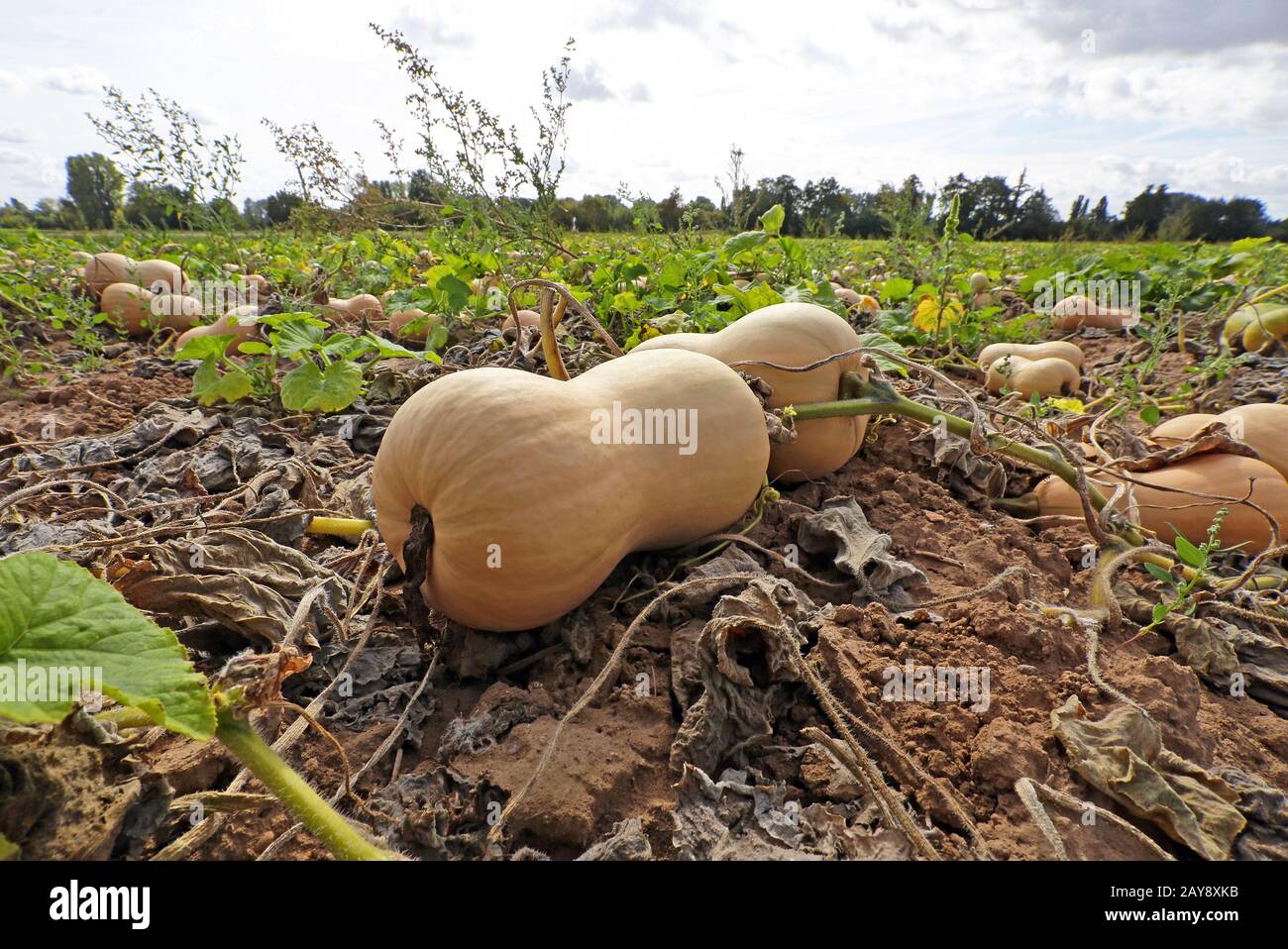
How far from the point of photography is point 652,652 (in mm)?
1490

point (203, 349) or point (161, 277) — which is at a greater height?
point (161, 277)

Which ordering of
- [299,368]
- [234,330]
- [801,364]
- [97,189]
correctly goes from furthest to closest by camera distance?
[97,189]
[234,330]
[299,368]
[801,364]

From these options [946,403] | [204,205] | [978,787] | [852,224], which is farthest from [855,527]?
[852,224]

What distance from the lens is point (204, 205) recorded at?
447 cm

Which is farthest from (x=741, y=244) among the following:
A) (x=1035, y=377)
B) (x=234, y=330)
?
(x=234, y=330)

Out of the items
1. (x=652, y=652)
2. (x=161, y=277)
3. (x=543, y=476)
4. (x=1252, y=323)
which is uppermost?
(x=161, y=277)

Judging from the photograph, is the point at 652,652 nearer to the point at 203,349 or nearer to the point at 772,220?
the point at 203,349

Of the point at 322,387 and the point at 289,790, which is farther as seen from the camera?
the point at 322,387

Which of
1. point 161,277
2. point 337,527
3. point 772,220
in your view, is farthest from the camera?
point 161,277

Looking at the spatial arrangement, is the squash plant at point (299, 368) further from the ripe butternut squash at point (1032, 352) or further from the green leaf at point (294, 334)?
the ripe butternut squash at point (1032, 352)

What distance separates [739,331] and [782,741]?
1315 mm

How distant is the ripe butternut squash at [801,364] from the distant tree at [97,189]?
467cm

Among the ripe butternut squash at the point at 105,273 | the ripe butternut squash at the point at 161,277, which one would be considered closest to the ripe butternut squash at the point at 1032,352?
the ripe butternut squash at the point at 161,277

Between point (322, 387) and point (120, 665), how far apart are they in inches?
71.2
